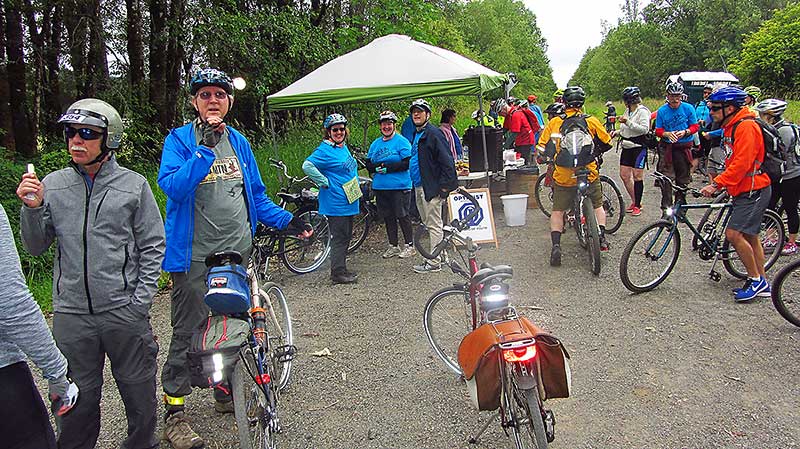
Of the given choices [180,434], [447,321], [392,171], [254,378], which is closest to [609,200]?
[392,171]

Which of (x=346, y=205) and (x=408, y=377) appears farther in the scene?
(x=346, y=205)

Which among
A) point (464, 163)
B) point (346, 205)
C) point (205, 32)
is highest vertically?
point (205, 32)

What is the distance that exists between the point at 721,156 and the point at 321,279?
6.39 metres

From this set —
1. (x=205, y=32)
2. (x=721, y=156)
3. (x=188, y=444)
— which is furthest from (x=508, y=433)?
(x=205, y=32)

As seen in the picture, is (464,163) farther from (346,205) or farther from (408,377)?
(408,377)

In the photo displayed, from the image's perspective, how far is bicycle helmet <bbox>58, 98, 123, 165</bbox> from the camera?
7.89 ft

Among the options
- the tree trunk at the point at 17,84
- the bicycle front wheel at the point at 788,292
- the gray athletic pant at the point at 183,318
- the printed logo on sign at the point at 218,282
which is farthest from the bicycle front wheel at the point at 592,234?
the tree trunk at the point at 17,84

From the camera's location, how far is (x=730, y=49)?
46.4 meters

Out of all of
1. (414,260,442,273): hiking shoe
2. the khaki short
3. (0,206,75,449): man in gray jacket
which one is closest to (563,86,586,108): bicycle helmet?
the khaki short

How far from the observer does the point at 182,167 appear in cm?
276

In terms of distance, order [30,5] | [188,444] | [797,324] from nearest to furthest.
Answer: [188,444] → [797,324] → [30,5]

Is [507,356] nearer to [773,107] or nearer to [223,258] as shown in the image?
[223,258]

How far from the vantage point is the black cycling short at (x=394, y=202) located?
6.88 metres

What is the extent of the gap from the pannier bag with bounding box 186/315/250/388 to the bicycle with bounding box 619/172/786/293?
397cm
